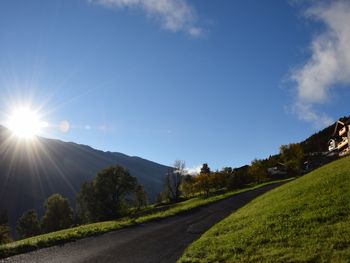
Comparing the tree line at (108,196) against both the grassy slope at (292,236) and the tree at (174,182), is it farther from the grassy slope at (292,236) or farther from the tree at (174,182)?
the grassy slope at (292,236)

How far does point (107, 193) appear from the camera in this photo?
10106 cm

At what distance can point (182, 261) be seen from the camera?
17594 millimetres

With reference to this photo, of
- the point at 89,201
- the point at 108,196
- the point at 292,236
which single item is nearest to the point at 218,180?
the point at 108,196

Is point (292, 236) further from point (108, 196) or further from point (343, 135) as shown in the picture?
point (343, 135)

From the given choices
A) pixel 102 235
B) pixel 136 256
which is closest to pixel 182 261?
pixel 136 256

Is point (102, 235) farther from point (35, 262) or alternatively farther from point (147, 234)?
point (35, 262)

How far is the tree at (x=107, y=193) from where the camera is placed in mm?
98688

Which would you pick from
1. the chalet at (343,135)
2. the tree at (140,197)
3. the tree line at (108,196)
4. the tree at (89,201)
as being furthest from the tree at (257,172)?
the tree at (89,201)

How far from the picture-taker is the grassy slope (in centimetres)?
1503

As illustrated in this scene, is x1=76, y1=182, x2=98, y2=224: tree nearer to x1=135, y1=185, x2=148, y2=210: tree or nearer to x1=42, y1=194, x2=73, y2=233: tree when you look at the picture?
x1=42, y1=194, x2=73, y2=233: tree

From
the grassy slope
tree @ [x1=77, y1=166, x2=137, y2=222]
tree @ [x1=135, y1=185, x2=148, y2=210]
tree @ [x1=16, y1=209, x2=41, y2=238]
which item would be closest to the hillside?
tree @ [x1=135, y1=185, x2=148, y2=210]

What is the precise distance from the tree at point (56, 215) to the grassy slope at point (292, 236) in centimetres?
8603

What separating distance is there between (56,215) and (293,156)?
73.6 m

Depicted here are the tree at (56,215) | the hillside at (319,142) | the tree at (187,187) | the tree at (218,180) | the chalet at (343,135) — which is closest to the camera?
the chalet at (343,135)
